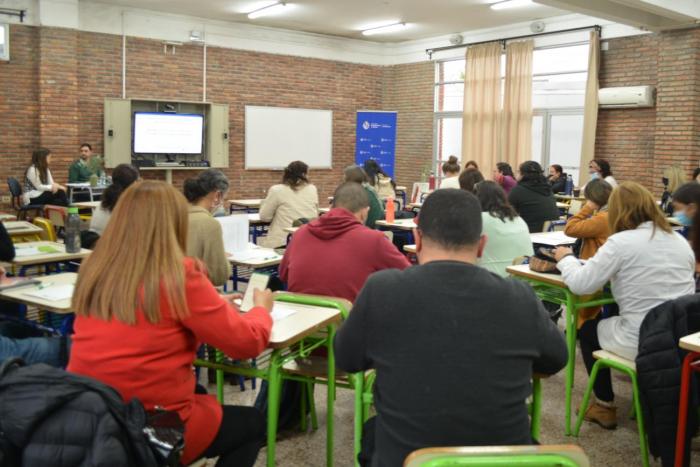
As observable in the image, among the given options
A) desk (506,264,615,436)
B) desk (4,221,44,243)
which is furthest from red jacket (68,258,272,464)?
desk (4,221,44,243)

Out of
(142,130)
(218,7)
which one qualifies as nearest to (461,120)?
(218,7)

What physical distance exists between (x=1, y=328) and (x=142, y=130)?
814cm

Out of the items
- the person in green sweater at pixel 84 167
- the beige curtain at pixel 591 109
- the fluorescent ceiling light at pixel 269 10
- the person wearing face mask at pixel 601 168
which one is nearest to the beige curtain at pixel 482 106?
the beige curtain at pixel 591 109

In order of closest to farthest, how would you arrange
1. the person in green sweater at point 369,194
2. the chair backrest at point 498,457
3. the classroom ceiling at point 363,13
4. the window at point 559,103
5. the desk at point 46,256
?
1. the chair backrest at point 498,457
2. the desk at point 46,256
3. the person in green sweater at point 369,194
4. the classroom ceiling at point 363,13
5. the window at point 559,103

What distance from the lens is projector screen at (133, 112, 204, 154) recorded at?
429 inches

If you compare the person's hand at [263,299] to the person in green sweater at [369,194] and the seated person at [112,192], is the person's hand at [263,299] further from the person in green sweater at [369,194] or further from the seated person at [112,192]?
the person in green sweater at [369,194]

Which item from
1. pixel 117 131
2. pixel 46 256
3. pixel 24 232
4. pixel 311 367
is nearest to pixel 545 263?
pixel 311 367

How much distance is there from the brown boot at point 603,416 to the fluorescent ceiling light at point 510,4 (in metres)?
7.64

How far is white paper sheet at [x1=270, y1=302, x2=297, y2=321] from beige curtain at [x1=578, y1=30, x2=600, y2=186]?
340 inches

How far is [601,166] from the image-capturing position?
9812mm

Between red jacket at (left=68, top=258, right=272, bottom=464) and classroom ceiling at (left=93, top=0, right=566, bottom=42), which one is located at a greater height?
classroom ceiling at (left=93, top=0, right=566, bottom=42)

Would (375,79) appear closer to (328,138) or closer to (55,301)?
(328,138)

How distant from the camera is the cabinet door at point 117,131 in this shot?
1060 centimetres

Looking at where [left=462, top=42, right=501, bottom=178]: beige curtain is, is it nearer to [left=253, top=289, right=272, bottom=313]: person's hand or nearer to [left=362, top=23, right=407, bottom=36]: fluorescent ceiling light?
[left=362, top=23, right=407, bottom=36]: fluorescent ceiling light
